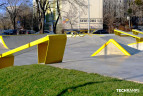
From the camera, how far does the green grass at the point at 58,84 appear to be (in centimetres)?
519

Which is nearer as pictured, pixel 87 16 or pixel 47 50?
pixel 47 50

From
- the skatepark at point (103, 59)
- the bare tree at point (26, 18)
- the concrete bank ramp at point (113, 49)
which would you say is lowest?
the skatepark at point (103, 59)

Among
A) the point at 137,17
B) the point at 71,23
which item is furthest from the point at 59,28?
the point at 137,17

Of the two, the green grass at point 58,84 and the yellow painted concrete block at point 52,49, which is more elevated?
the yellow painted concrete block at point 52,49

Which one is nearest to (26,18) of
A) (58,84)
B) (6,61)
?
(6,61)

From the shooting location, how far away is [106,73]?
718 cm

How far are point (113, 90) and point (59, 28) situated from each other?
5064 cm

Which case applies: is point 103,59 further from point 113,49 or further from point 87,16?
point 87,16

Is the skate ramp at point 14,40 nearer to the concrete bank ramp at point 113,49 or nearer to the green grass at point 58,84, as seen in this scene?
the concrete bank ramp at point 113,49

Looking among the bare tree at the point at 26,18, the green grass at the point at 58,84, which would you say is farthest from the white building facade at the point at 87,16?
the green grass at the point at 58,84

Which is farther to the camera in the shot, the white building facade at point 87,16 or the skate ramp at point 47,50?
the white building facade at point 87,16

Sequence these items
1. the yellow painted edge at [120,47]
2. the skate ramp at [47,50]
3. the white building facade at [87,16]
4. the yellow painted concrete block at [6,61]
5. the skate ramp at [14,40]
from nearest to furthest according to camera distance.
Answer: the skate ramp at [47,50], the yellow painted concrete block at [6,61], the yellow painted edge at [120,47], the skate ramp at [14,40], the white building facade at [87,16]

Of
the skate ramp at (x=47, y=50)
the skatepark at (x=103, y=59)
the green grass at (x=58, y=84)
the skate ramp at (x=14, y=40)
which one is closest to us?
the green grass at (x=58, y=84)

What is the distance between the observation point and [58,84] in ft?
18.9
